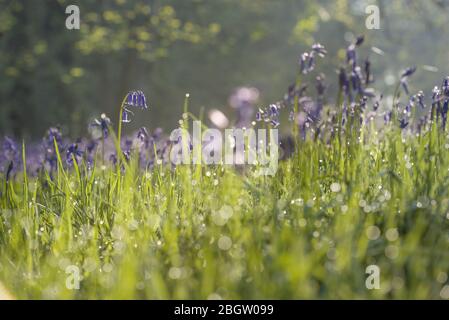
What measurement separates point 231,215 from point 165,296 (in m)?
0.78

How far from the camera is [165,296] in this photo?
2.84 m

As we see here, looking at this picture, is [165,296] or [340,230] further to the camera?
[340,230]

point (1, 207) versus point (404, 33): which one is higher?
point (404, 33)

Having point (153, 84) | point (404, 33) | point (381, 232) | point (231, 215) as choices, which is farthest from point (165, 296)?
point (404, 33)

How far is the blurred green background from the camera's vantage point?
20156mm

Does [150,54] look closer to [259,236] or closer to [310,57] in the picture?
[310,57]

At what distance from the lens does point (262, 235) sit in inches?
128

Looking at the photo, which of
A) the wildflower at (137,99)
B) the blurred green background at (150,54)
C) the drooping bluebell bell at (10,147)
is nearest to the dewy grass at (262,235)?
the wildflower at (137,99)

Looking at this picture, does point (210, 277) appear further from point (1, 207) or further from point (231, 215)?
point (1, 207)

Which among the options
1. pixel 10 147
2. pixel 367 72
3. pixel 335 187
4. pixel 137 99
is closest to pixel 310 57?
pixel 367 72

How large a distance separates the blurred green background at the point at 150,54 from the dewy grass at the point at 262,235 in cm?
1285

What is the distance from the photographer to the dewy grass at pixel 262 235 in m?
2.85

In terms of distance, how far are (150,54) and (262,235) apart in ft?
59.2

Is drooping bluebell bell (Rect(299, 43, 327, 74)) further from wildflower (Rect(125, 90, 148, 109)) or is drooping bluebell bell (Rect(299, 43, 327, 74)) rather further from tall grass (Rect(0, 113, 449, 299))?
wildflower (Rect(125, 90, 148, 109))
